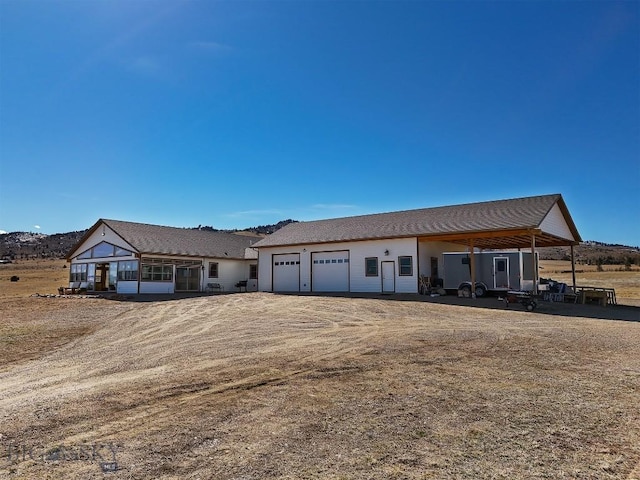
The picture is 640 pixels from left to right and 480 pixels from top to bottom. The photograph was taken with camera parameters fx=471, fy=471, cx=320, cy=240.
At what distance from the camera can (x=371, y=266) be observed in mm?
25844

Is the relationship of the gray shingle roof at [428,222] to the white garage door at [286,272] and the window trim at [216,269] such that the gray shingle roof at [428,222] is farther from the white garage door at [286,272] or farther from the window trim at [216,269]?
the window trim at [216,269]

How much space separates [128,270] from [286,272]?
9758 mm

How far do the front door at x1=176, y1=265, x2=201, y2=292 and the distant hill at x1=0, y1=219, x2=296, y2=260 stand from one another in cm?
6720

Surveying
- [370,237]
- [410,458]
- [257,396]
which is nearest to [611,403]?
[410,458]

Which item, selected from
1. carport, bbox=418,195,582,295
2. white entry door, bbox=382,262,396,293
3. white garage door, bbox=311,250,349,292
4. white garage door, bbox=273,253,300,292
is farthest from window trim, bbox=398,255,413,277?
white garage door, bbox=273,253,300,292

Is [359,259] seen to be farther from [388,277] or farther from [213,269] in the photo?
[213,269]

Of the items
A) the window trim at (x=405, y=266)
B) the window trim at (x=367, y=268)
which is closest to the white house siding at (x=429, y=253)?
the window trim at (x=405, y=266)

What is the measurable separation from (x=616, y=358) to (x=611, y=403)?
3389mm

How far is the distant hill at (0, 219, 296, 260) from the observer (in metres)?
96.2

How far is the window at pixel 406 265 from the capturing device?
24266mm

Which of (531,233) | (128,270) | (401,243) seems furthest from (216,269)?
(531,233)

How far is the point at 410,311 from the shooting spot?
16828 millimetres

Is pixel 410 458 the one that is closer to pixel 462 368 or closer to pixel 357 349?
pixel 462 368

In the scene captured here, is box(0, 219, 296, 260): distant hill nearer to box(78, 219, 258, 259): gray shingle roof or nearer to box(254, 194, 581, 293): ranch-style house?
box(78, 219, 258, 259): gray shingle roof
